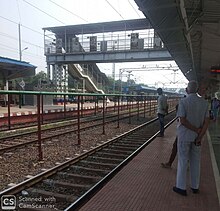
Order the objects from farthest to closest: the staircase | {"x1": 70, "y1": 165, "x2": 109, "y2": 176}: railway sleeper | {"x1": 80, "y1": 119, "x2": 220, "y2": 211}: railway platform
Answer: the staircase → {"x1": 70, "y1": 165, "x2": 109, "y2": 176}: railway sleeper → {"x1": 80, "y1": 119, "x2": 220, "y2": 211}: railway platform

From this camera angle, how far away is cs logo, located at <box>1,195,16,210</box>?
4.28 metres

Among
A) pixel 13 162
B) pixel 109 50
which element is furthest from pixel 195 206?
pixel 109 50

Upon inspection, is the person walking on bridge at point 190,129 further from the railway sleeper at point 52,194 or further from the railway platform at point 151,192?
the railway sleeper at point 52,194

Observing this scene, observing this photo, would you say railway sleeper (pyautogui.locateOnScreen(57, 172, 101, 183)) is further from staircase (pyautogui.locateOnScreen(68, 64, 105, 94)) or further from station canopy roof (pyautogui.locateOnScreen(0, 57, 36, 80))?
staircase (pyautogui.locateOnScreen(68, 64, 105, 94))

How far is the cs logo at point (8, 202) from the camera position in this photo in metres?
4.28

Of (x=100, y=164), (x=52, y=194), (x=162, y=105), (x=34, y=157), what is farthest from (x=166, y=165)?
(x=162, y=105)

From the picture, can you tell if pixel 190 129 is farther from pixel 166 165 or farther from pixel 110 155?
pixel 110 155

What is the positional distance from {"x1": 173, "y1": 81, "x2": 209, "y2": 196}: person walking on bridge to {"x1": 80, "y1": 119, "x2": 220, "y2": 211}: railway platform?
336 millimetres

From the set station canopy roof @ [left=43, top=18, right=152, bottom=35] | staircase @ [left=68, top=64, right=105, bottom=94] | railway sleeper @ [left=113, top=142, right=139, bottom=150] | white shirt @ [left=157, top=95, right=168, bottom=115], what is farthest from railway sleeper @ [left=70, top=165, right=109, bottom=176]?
staircase @ [left=68, top=64, right=105, bottom=94]

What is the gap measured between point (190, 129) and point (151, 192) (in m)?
1.26

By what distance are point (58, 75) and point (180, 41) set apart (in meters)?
27.4

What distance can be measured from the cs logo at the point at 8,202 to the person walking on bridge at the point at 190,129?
106 inches

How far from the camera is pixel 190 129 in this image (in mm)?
4418

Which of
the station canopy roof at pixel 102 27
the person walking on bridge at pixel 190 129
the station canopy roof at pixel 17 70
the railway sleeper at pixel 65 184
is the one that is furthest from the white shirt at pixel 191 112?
the station canopy roof at pixel 102 27
